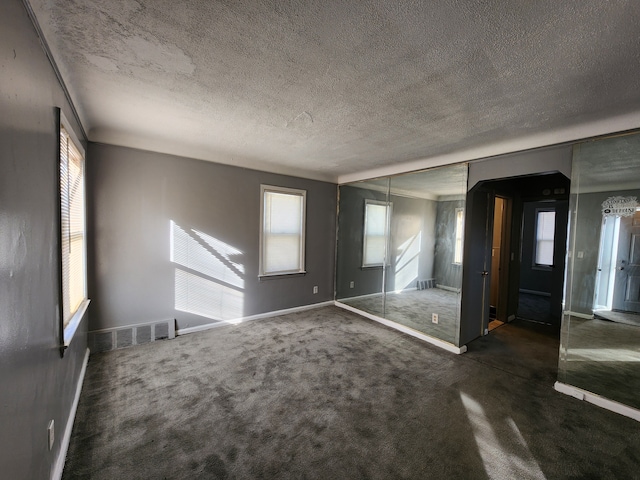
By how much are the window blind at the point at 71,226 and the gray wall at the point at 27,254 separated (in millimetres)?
288

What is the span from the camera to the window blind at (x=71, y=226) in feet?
5.97

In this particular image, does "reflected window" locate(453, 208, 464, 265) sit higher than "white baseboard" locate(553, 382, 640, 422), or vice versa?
"reflected window" locate(453, 208, 464, 265)

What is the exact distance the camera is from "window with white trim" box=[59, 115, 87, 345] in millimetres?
1788

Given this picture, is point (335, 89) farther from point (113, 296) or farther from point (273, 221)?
point (113, 296)

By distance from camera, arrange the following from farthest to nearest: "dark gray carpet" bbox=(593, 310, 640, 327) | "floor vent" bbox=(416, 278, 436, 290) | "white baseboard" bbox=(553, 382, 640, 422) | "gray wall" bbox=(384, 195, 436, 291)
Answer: "gray wall" bbox=(384, 195, 436, 291) < "floor vent" bbox=(416, 278, 436, 290) < "dark gray carpet" bbox=(593, 310, 640, 327) < "white baseboard" bbox=(553, 382, 640, 422)

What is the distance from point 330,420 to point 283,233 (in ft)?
9.32

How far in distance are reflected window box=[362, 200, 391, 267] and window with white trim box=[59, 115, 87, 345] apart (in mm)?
3771

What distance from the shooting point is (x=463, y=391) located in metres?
2.38

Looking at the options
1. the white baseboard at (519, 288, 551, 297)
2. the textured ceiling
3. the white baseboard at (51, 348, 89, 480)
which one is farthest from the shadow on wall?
Answer: the white baseboard at (519, 288, 551, 297)

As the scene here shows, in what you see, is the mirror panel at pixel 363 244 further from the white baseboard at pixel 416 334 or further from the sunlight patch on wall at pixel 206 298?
the sunlight patch on wall at pixel 206 298

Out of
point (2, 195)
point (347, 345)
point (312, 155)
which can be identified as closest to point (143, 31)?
point (2, 195)

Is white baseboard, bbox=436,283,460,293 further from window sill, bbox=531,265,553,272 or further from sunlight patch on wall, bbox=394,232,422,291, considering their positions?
window sill, bbox=531,265,553,272

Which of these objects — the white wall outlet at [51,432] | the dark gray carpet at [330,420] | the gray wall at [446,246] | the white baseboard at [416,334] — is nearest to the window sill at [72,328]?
the white wall outlet at [51,432]

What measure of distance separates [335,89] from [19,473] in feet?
8.18
